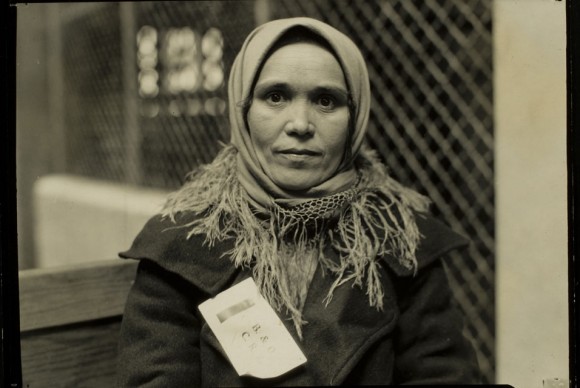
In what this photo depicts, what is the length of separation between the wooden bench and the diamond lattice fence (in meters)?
0.59

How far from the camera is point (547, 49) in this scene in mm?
1128

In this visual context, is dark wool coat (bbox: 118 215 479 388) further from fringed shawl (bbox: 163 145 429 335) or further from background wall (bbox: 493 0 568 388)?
background wall (bbox: 493 0 568 388)

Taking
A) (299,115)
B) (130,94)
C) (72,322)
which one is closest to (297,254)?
(299,115)

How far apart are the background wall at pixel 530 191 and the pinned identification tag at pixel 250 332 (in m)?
0.50

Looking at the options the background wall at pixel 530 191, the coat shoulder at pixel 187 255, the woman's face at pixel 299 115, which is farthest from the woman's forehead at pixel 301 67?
the background wall at pixel 530 191

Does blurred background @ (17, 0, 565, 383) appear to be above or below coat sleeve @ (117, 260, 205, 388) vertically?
above

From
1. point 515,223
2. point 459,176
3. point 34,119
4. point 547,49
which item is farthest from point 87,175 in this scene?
point 547,49

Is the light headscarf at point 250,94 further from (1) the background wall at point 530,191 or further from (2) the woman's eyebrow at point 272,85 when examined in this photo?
(1) the background wall at point 530,191

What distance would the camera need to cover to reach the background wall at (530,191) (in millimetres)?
1123

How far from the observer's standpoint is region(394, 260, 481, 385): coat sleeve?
107 centimetres

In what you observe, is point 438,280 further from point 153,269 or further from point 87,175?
point 87,175

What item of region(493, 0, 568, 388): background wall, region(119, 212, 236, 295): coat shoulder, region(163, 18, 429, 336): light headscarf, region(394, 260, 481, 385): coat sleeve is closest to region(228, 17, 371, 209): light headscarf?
region(163, 18, 429, 336): light headscarf

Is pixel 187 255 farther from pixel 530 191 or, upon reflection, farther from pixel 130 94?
pixel 130 94
